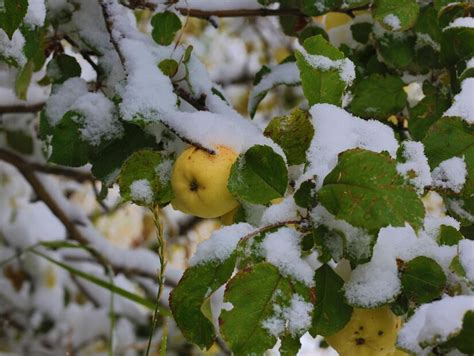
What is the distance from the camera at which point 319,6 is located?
996 millimetres

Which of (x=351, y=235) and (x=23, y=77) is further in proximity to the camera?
(x=23, y=77)

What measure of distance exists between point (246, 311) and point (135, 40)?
0.43m

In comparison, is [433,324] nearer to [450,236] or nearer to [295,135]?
[450,236]

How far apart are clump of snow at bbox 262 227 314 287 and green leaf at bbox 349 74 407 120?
0.37m

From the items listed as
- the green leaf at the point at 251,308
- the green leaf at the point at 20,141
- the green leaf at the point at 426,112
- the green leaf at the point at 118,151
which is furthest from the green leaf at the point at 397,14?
the green leaf at the point at 20,141

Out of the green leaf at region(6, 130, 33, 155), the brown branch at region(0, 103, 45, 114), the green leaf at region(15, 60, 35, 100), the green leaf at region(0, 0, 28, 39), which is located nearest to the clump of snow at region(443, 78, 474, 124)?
the green leaf at region(0, 0, 28, 39)

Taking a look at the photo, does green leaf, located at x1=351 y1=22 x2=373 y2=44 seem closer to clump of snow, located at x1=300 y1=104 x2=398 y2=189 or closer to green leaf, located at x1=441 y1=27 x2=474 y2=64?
green leaf, located at x1=441 y1=27 x2=474 y2=64

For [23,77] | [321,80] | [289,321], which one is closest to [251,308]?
[289,321]

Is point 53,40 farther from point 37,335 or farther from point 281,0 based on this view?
point 37,335

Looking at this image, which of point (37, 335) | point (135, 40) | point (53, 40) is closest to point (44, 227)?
point (37, 335)

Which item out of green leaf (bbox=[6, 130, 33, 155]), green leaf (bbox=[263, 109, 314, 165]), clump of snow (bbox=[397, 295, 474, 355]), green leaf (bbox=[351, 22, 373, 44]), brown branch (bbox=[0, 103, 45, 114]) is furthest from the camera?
green leaf (bbox=[6, 130, 33, 155])

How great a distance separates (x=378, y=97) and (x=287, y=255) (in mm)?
404

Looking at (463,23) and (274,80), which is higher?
(463,23)

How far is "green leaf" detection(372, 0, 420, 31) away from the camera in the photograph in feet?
3.00
